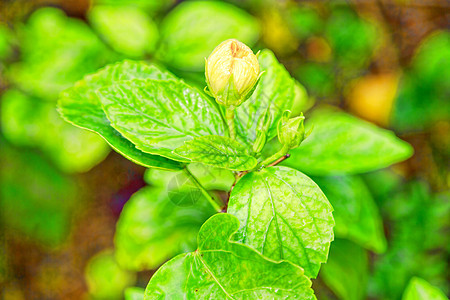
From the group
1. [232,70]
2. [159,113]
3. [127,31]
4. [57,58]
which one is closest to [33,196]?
[57,58]

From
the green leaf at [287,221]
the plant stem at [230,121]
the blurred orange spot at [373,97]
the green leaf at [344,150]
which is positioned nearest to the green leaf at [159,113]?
the plant stem at [230,121]

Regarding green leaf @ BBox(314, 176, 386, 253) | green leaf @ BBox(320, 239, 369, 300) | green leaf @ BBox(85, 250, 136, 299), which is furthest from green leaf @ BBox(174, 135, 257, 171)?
green leaf @ BBox(85, 250, 136, 299)

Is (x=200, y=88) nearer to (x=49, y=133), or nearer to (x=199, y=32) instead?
(x=199, y=32)

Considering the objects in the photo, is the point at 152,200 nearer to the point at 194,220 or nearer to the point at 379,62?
the point at 194,220

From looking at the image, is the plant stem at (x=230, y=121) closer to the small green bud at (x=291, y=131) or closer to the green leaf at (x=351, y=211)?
the small green bud at (x=291, y=131)

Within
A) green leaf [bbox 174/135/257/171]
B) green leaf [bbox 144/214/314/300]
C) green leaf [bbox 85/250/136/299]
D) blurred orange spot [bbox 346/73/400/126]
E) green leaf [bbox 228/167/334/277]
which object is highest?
green leaf [bbox 174/135/257/171]

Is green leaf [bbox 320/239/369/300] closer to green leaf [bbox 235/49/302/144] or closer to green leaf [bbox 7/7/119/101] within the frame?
green leaf [bbox 235/49/302/144]
